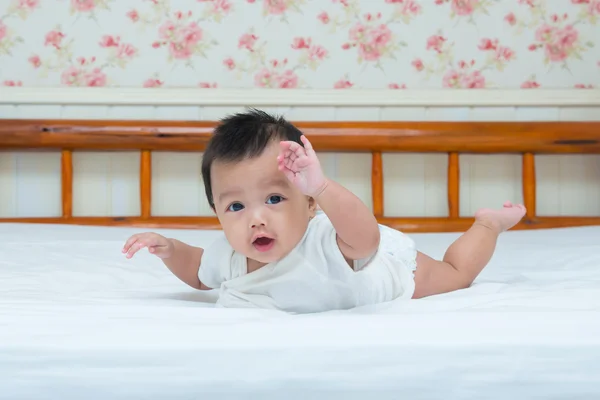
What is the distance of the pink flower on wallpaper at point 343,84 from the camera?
1.70m

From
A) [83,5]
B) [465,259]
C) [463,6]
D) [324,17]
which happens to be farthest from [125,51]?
[465,259]

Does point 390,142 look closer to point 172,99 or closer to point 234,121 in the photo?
point 172,99

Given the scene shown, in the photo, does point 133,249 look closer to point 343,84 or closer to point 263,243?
point 263,243

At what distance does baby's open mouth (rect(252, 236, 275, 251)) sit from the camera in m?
0.69

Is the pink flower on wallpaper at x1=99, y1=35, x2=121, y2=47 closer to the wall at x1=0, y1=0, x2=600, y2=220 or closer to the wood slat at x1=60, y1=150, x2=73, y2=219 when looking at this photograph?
the wall at x1=0, y1=0, x2=600, y2=220

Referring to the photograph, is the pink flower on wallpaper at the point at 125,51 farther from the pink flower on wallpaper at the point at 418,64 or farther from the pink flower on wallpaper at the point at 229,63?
the pink flower on wallpaper at the point at 418,64

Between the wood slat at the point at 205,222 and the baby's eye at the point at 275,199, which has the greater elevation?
the baby's eye at the point at 275,199

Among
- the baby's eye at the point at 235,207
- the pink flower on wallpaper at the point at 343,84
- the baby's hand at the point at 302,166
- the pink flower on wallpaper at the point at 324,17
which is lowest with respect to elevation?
the baby's eye at the point at 235,207

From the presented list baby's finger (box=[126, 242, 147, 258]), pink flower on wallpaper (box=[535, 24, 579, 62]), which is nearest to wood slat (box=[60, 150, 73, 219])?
baby's finger (box=[126, 242, 147, 258])

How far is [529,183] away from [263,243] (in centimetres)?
110

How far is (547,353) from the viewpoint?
0.51 meters

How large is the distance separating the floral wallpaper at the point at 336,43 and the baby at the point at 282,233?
3.14 ft

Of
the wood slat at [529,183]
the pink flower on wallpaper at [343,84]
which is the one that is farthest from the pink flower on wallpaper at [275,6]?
the wood slat at [529,183]

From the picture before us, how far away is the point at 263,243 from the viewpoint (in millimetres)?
692
